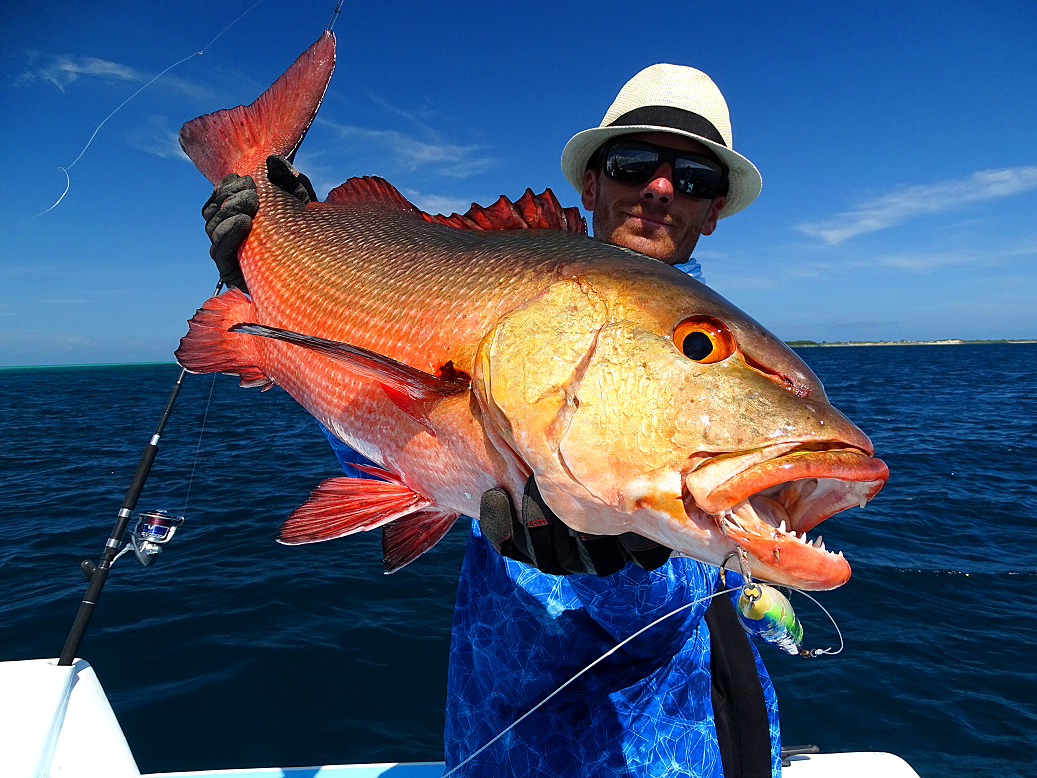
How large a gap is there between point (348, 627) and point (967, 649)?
5851 millimetres

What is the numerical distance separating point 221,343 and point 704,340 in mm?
1904

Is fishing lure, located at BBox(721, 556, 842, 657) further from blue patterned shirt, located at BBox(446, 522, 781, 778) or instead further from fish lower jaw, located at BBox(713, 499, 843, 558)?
fish lower jaw, located at BBox(713, 499, 843, 558)

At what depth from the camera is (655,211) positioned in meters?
2.46

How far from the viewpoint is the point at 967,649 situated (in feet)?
17.7

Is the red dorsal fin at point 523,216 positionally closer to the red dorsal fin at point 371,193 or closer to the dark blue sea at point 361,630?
the red dorsal fin at point 371,193

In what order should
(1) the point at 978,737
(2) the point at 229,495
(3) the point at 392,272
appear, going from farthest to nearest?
(2) the point at 229,495 → (1) the point at 978,737 → (3) the point at 392,272

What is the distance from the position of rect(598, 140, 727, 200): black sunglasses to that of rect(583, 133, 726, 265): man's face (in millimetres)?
24

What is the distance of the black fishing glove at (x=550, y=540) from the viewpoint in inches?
51.4

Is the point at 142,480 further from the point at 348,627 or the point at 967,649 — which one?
the point at 967,649

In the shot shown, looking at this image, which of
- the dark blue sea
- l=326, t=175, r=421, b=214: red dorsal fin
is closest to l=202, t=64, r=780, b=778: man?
l=326, t=175, r=421, b=214: red dorsal fin

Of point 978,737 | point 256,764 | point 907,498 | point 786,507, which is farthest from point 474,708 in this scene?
point 907,498

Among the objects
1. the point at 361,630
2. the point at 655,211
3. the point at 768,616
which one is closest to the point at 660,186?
the point at 655,211

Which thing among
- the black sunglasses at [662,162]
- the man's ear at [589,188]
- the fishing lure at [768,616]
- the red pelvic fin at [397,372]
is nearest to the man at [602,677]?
the red pelvic fin at [397,372]

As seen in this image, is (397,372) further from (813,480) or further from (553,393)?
(813,480)
